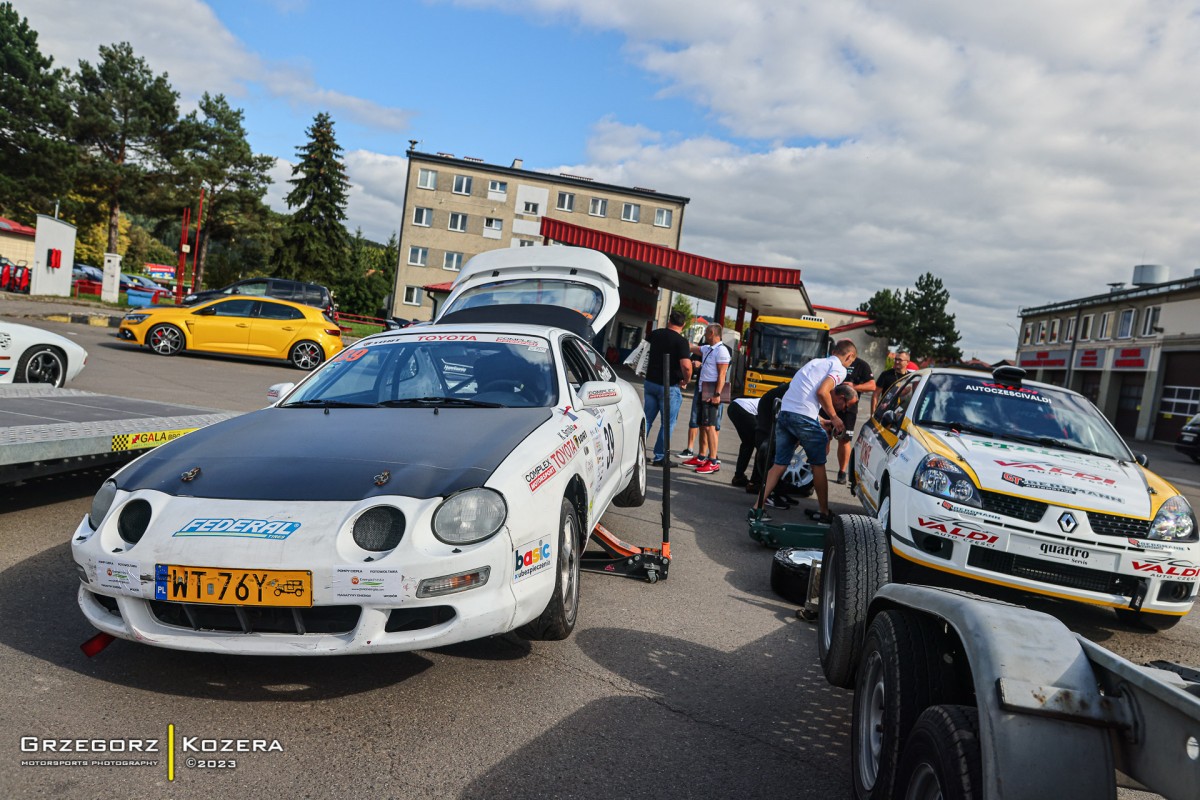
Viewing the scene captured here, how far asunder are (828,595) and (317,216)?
52.2 metres

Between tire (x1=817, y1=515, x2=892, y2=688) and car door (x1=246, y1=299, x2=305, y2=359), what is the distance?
16.6 m

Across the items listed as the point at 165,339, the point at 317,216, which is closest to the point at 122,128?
the point at 317,216

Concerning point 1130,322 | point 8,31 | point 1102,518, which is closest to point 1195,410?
point 1130,322

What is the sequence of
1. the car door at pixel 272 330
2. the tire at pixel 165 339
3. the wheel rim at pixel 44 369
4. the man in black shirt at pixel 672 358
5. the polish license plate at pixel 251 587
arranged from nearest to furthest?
1. the polish license plate at pixel 251 587
2. the wheel rim at pixel 44 369
3. the man in black shirt at pixel 672 358
4. the tire at pixel 165 339
5. the car door at pixel 272 330

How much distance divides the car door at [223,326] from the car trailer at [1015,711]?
704 inches

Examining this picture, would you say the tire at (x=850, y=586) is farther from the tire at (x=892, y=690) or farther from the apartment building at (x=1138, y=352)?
the apartment building at (x=1138, y=352)

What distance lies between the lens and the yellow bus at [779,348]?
926 inches

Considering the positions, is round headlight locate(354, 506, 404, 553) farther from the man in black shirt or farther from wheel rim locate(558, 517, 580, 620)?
the man in black shirt

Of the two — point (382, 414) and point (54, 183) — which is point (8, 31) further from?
point (382, 414)

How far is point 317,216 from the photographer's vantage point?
2012 inches

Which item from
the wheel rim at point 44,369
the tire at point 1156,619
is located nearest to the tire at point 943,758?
the tire at point 1156,619

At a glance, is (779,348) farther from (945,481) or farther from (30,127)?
(30,127)

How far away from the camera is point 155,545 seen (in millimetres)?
3006

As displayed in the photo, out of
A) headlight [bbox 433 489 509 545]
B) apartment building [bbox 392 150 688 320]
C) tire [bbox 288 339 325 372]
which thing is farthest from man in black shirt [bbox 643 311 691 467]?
apartment building [bbox 392 150 688 320]
